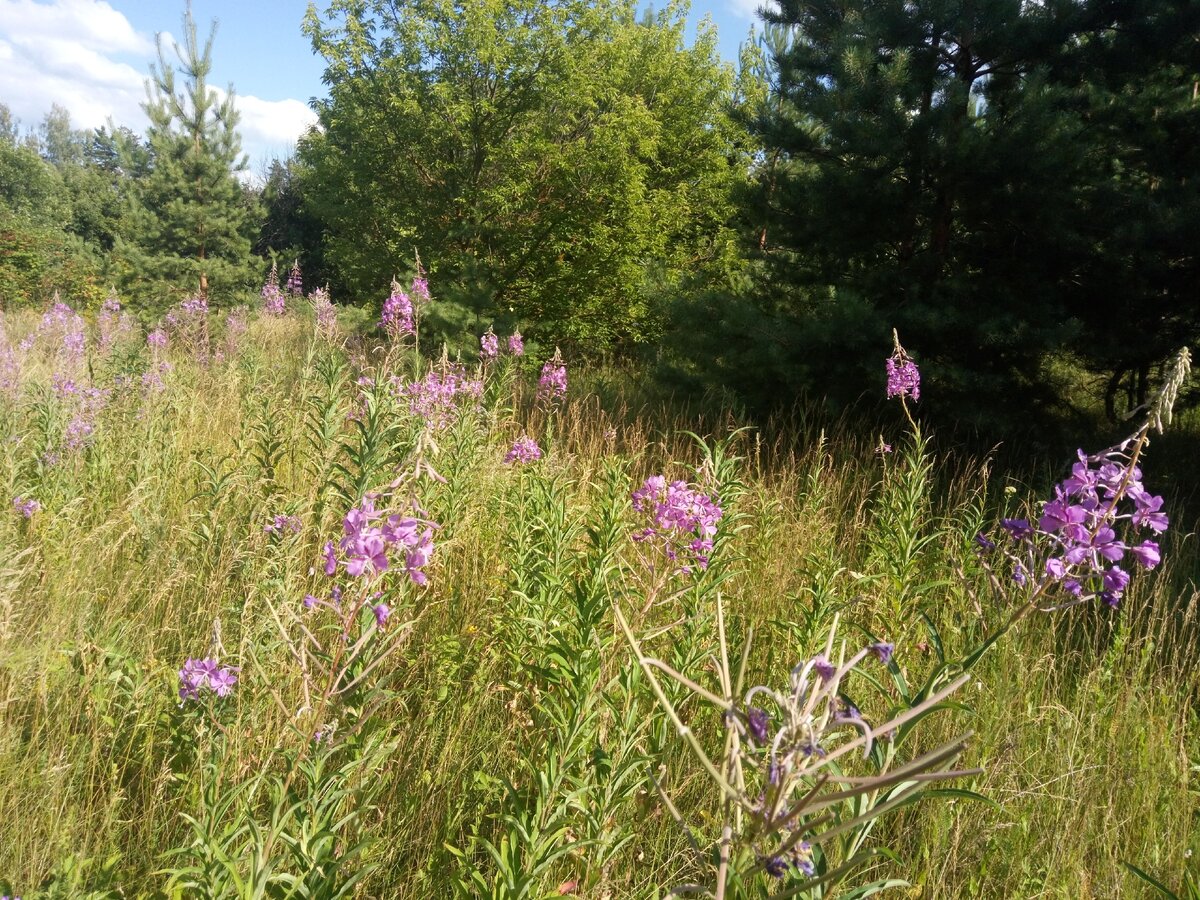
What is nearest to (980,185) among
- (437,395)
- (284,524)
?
(437,395)

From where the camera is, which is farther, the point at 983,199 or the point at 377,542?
the point at 983,199

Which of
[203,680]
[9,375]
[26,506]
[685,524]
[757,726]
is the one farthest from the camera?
[9,375]

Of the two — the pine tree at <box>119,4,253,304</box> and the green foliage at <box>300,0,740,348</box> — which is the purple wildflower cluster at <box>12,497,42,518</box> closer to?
the green foliage at <box>300,0,740,348</box>

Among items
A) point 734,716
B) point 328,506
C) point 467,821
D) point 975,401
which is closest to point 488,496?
point 328,506

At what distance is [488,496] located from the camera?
404cm

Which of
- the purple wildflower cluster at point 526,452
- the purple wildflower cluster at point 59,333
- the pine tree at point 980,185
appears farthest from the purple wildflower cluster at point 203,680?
the purple wildflower cluster at point 59,333

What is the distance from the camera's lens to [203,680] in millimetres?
2070

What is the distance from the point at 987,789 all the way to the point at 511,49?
978cm

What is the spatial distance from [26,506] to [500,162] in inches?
314

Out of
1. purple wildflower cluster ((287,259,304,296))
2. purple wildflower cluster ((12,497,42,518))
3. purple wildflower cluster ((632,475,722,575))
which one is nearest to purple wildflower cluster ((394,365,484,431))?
purple wildflower cluster ((12,497,42,518))

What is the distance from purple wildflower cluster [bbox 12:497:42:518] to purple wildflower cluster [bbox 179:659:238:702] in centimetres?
185

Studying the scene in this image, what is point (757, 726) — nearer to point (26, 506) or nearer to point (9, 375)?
point (26, 506)

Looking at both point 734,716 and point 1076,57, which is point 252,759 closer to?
point 734,716

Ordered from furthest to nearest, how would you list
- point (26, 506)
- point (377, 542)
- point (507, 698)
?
point (26, 506) < point (507, 698) < point (377, 542)
